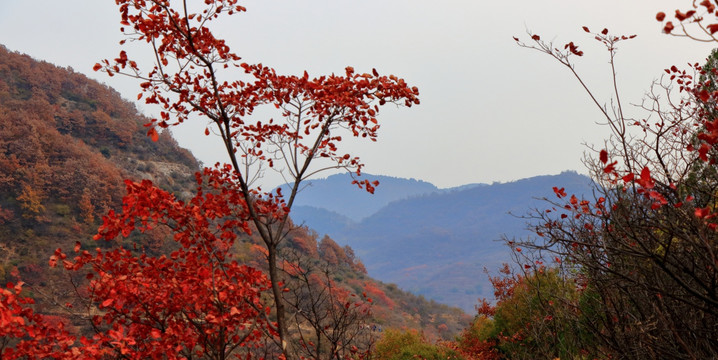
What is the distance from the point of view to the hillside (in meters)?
28.0

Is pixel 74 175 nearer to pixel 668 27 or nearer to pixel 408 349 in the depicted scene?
pixel 408 349

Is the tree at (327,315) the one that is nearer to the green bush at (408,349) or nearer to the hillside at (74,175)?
the green bush at (408,349)

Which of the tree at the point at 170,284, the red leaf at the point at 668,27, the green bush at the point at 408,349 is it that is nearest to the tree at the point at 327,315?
the tree at the point at 170,284

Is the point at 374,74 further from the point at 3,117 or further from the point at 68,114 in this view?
the point at 68,114

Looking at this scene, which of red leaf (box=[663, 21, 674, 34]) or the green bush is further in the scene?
the green bush

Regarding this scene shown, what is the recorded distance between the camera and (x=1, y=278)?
23078mm

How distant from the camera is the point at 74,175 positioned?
31766mm

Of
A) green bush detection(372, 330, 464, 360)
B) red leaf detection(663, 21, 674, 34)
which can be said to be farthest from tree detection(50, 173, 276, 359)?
green bush detection(372, 330, 464, 360)

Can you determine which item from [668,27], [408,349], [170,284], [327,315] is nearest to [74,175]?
[408,349]

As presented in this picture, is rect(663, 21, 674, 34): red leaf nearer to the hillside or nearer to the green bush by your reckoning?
the green bush

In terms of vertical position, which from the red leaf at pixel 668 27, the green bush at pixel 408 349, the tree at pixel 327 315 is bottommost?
the green bush at pixel 408 349

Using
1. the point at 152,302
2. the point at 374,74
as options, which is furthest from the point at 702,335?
the point at 152,302

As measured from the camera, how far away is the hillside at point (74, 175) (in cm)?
2798

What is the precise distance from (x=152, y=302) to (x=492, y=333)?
632 inches
